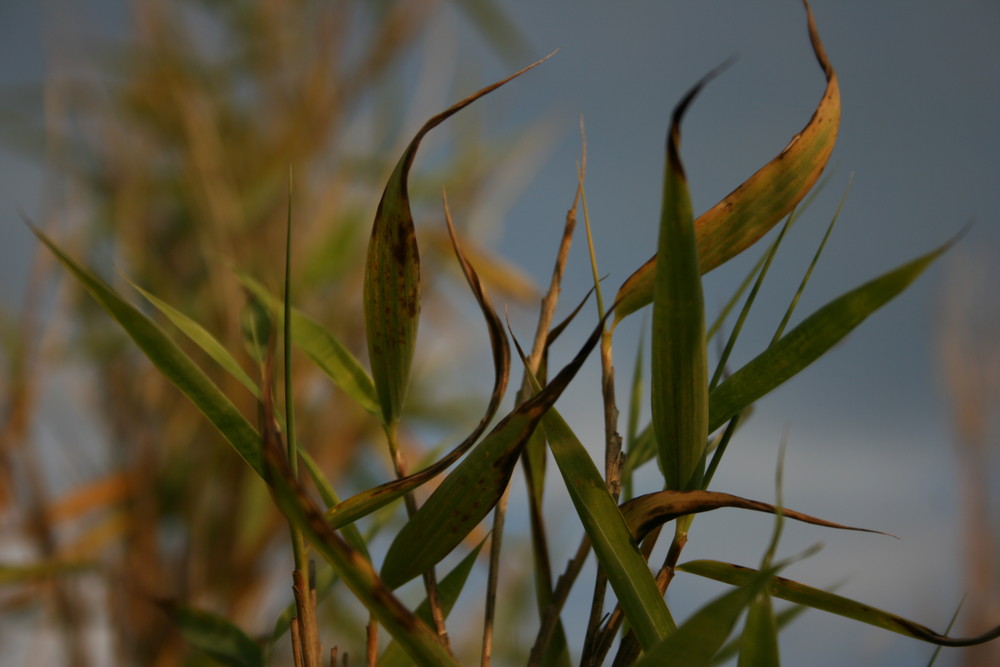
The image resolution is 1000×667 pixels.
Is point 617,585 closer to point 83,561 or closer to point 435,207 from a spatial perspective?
point 83,561

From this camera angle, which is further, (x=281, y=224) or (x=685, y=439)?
(x=281, y=224)

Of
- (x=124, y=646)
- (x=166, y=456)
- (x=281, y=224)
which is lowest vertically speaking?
(x=124, y=646)

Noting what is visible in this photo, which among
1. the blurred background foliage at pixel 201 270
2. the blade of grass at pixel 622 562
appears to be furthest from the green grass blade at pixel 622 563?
the blurred background foliage at pixel 201 270

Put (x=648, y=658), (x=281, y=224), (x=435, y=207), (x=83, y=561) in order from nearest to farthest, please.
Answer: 1. (x=648, y=658)
2. (x=83, y=561)
3. (x=281, y=224)
4. (x=435, y=207)

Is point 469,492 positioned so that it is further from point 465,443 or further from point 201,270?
point 201,270

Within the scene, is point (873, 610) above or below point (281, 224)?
below

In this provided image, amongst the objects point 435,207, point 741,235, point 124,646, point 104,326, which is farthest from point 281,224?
point 741,235

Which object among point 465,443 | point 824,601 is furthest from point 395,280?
point 824,601
